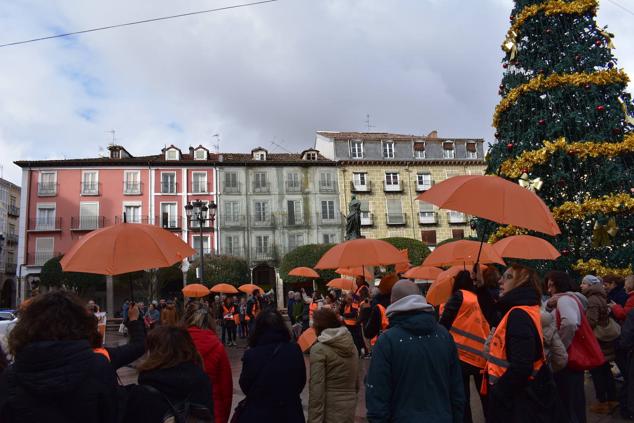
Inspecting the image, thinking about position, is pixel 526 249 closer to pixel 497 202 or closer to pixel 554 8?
Answer: pixel 497 202

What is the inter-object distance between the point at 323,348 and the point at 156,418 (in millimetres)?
1899

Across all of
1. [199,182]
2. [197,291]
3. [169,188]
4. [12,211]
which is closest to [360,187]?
[199,182]

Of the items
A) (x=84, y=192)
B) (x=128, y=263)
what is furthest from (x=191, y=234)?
(x=128, y=263)

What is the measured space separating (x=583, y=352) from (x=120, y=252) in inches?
177

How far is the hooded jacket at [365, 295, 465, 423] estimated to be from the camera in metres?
3.05

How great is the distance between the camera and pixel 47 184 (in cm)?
4012

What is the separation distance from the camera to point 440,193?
472 cm

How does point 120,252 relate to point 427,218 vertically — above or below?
below

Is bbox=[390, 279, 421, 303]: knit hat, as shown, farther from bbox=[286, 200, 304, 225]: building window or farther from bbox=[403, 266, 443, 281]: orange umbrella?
bbox=[286, 200, 304, 225]: building window

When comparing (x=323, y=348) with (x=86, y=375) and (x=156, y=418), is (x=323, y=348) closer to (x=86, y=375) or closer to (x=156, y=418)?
(x=156, y=418)

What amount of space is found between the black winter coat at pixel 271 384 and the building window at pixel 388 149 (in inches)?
1666

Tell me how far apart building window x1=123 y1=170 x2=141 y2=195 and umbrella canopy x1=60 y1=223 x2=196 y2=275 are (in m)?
38.6

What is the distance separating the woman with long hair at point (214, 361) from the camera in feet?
12.8

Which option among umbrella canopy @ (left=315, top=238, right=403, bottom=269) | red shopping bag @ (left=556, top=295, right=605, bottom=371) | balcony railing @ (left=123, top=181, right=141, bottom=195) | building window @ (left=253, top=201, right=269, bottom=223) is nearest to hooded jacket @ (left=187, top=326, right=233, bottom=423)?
red shopping bag @ (left=556, top=295, right=605, bottom=371)
